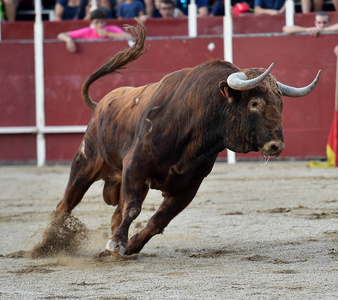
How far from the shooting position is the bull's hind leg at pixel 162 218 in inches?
158

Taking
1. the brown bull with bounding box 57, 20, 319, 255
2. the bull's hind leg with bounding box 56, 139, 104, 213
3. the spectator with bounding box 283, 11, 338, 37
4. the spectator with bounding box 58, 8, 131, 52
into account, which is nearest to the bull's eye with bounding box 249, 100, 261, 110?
the brown bull with bounding box 57, 20, 319, 255

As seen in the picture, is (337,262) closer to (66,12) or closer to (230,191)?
(230,191)

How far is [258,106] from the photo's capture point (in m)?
3.64

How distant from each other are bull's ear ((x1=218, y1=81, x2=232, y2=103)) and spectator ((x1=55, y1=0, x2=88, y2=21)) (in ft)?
20.8

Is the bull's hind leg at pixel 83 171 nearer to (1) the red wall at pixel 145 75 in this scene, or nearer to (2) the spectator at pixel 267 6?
(1) the red wall at pixel 145 75

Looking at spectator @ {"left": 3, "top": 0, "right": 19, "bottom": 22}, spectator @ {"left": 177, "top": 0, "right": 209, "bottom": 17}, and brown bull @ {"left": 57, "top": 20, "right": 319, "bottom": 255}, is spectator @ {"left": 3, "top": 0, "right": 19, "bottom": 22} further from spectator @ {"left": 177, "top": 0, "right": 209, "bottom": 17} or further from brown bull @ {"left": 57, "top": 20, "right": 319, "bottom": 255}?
brown bull @ {"left": 57, "top": 20, "right": 319, "bottom": 255}

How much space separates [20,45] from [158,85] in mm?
5657

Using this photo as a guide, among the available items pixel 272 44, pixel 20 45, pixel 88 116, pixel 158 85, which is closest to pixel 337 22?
pixel 272 44

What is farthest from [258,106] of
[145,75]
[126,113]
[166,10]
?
[166,10]

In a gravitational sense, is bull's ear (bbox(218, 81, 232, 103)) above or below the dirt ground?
above

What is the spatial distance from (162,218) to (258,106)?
32.7 inches

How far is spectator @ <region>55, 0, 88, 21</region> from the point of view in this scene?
9766mm

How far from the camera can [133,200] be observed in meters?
3.88

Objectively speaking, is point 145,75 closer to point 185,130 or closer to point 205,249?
point 205,249
